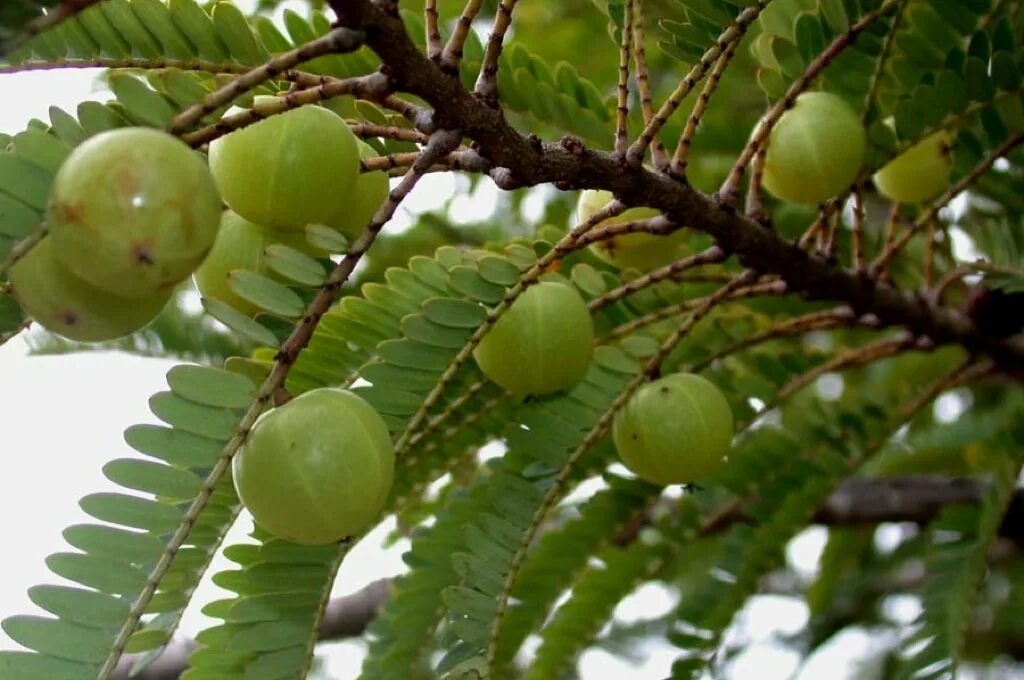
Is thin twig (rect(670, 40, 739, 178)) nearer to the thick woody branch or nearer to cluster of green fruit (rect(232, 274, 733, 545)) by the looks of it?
the thick woody branch

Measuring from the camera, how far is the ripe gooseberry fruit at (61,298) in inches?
37.5

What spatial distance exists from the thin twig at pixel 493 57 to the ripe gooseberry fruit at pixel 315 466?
0.34 meters

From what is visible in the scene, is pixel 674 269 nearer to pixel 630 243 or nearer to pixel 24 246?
pixel 630 243

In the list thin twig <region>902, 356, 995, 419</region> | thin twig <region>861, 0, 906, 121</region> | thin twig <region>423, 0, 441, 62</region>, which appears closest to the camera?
thin twig <region>423, 0, 441, 62</region>

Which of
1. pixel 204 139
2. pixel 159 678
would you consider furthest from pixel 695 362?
pixel 159 678

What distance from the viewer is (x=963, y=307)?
1.98m

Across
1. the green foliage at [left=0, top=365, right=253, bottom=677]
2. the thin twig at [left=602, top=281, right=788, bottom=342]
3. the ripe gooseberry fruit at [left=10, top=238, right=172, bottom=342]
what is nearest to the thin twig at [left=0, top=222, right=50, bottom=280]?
the ripe gooseberry fruit at [left=10, top=238, right=172, bottom=342]

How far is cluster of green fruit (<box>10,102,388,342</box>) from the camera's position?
2.78ft

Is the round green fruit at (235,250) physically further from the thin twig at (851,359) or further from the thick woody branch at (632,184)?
the thin twig at (851,359)

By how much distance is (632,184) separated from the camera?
130 centimetres

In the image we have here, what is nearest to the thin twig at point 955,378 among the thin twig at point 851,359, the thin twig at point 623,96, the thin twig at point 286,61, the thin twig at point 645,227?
the thin twig at point 851,359

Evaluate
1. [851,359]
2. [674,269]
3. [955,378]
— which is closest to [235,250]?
[674,269]

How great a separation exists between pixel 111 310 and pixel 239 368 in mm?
293

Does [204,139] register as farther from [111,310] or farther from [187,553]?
[187,553]
